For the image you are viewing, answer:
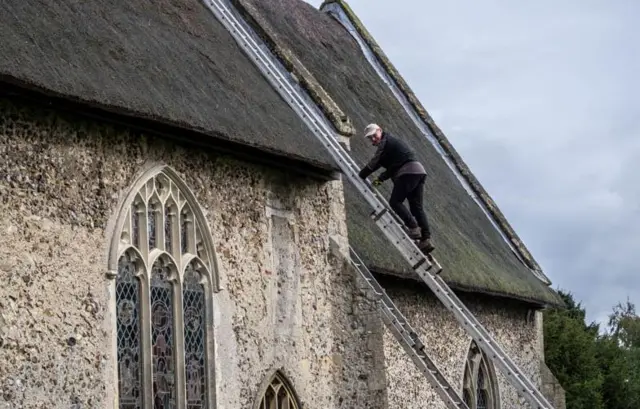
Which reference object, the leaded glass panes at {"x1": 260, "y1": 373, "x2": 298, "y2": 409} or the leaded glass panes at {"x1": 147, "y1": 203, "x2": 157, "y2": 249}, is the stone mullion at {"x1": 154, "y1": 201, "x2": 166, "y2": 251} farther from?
the leaded glass panes at {"x1": 260, "y1": 373, "x2": 298, "y2": 409}

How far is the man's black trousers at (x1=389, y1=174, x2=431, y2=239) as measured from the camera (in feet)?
47.5

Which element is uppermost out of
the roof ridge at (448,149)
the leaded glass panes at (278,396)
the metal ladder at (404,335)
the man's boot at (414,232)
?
the roof ridge at (448,149)

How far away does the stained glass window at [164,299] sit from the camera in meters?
11.7

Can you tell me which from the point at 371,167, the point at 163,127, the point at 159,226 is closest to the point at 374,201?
the point at 371,167

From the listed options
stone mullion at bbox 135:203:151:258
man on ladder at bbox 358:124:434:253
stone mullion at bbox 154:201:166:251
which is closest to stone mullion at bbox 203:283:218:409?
stone mullion at bbox 154:201:166:251

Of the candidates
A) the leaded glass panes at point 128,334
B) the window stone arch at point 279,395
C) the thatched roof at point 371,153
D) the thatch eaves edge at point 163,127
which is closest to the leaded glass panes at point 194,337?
the leaded glass panes at point 128,334

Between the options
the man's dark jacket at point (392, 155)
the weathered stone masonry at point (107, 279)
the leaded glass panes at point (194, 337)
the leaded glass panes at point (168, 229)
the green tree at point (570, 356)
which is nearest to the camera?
the weathered stone masonry at point (107, 279)

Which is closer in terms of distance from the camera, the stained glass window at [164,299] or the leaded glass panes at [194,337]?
the stained glass window at [164,299]

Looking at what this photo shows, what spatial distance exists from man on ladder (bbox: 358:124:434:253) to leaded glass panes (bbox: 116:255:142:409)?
3.57 m

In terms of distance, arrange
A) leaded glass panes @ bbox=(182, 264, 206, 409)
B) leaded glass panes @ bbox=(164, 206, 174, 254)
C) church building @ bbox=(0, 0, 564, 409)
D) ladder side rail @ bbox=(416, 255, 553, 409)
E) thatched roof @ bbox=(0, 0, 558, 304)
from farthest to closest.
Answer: ladder side rail @ bbox=(416, 255, 553, 409) → leaded glass panes @ bbox=(182, 264, 206, 409) → leaded glass panes @ bbox=(164, 206, 174, 254) → thatched roof @ bbox=(0, 0, 558, 304) → church building @ bbox=(0, 0, 564, 409)

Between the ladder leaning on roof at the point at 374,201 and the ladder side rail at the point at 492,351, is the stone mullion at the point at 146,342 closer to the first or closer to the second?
the ladder leaning on roof at the point at 374,201

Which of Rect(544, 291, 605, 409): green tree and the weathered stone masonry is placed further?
Rect(544, 291, 605, 409): green tree

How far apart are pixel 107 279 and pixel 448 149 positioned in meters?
13.4

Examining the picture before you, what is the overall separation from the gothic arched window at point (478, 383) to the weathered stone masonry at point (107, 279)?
204 inches
